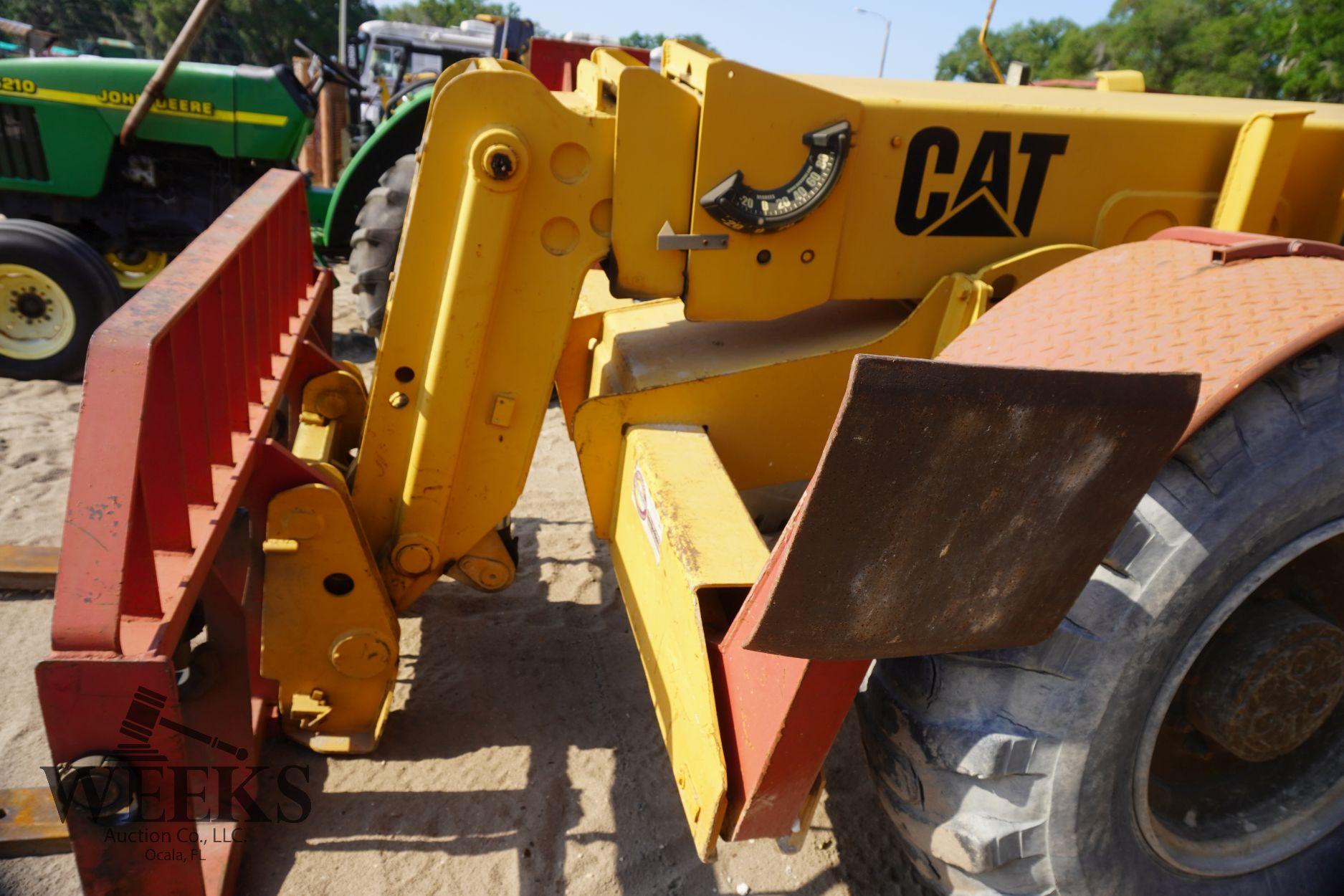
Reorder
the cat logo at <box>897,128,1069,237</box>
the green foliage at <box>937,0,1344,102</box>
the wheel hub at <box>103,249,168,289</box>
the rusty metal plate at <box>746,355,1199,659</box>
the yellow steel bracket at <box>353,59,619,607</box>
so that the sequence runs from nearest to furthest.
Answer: the rusty metal plate at <box>746,355,1199,659</box> < the yellow steel bracket at <box>353,59,619,607</box> < the cat logo at <box>897,128,1069,237</box> < the wheel hub at <box>103,249,168,289</box> < the green foliage at <box>937,0,1344,102</box>

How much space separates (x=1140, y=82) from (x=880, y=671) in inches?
108

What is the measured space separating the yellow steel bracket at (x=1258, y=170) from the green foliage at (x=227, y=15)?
37469mm

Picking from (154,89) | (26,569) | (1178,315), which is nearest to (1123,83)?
(1178,315)

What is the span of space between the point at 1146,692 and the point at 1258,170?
1493mm

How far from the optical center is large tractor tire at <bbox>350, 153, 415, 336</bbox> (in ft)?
16.4

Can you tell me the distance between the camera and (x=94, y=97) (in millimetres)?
5523

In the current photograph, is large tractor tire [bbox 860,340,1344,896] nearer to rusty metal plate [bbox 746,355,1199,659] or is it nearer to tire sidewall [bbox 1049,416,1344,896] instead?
tire sidewall [bbox 1049,416,1344,896]

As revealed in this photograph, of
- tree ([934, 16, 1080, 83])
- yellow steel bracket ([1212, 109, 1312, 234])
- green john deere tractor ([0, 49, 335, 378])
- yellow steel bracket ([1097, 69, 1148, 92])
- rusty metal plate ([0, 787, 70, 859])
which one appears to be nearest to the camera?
rusty metal plate ([0, 787, 70, 859])

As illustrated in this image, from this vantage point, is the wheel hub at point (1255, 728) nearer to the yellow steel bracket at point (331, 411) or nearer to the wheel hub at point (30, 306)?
the yellow steel bracket at point (331, 411)

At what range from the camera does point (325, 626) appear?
7.55 ft

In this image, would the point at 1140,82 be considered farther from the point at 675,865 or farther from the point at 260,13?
the point at 260,13

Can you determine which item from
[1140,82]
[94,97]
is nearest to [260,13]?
[94,97]

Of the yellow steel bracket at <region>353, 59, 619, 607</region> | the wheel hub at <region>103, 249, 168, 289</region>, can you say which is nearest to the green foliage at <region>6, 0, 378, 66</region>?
the wheel hub at <region>103, 249, 168, 289</region>

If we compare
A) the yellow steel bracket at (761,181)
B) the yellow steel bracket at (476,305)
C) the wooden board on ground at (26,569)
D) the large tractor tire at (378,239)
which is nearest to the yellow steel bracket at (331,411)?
the yellow steel bracket at (476,305)
